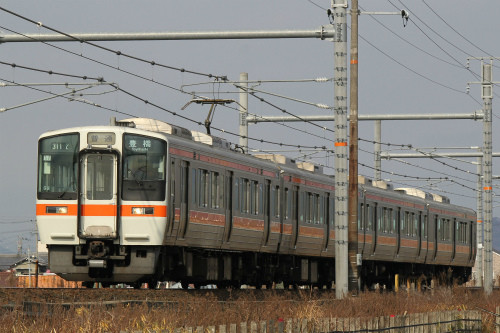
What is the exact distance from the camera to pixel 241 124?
37000 millimetres

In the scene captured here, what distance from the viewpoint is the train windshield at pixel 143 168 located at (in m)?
22.2

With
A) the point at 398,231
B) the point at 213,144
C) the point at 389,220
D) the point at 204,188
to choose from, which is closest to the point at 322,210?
the point at 389,220

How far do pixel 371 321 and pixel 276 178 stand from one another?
16096mm

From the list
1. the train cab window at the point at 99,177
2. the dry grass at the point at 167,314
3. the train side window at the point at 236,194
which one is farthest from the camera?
the train side window at the point at 236,194

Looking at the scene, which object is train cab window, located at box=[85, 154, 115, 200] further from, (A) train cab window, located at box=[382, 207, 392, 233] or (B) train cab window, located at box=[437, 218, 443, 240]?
(B) train cab window, located at box=[437, 218, 443, 240]

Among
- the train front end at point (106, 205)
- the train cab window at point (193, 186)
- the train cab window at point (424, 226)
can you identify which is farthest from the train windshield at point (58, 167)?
the train cab window at point (424, 226)

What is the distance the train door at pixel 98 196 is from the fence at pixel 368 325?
7628 mm

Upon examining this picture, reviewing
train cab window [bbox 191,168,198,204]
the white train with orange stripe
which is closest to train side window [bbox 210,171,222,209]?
the white train with orange stripe

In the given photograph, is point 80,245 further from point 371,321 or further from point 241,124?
point 241,124

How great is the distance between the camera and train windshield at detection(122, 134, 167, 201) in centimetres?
2219

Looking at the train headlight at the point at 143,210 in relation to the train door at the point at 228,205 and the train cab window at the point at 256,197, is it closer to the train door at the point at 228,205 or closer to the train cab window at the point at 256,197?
the train door at the point at 228,205

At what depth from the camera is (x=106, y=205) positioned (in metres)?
22.3

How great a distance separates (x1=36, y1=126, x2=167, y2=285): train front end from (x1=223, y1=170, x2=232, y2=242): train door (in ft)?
11.1

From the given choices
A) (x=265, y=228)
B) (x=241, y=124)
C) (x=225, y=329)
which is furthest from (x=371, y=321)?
(x=241, y=124)
